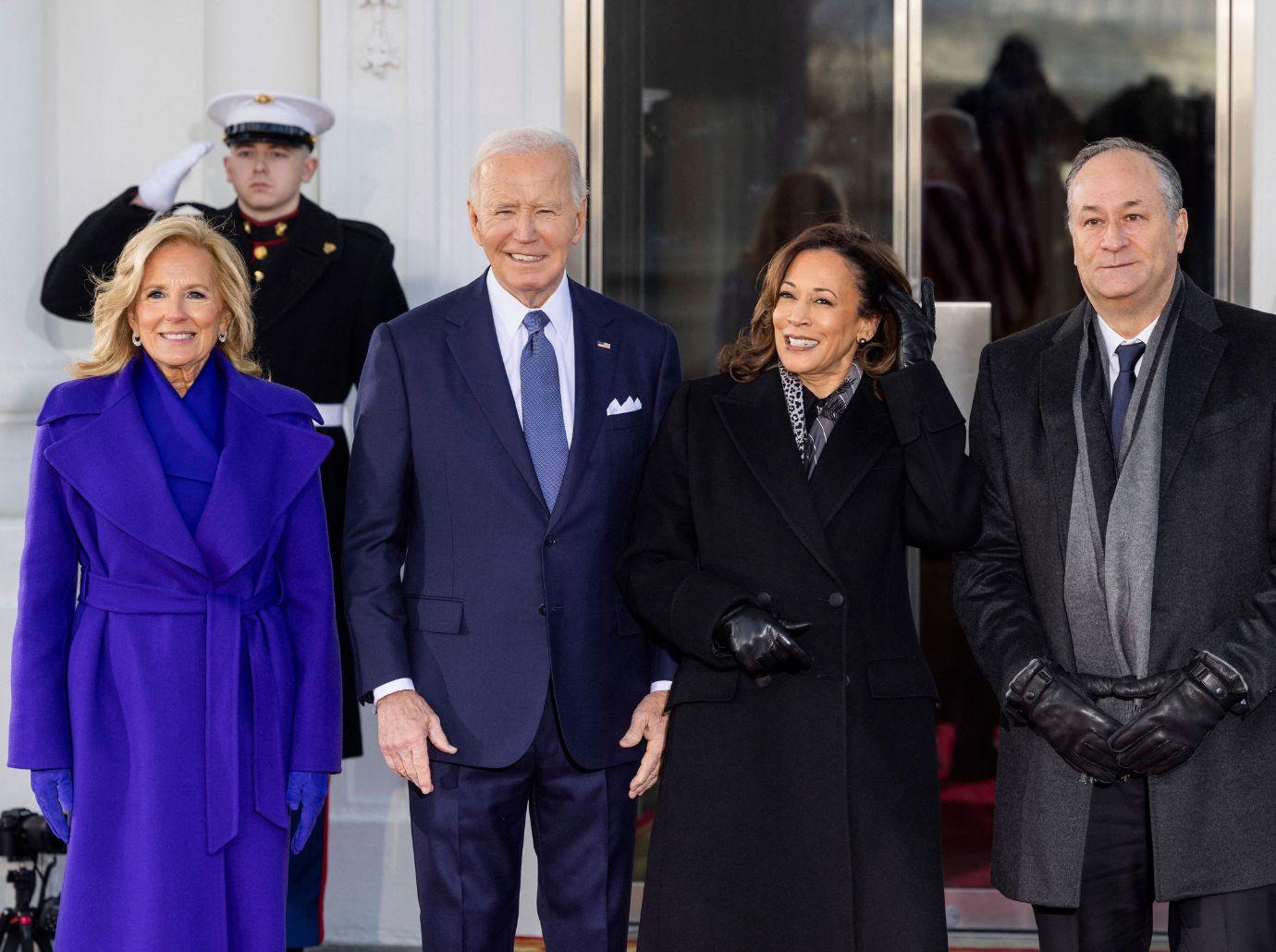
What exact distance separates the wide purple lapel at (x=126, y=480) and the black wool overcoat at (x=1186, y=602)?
1472 mm

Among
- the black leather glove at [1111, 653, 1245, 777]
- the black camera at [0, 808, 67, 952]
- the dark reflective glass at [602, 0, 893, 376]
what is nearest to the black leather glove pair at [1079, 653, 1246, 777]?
the black leather glove at [1111, 653, 1245, 777]

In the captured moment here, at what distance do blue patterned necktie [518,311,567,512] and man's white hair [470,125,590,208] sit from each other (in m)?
0.26

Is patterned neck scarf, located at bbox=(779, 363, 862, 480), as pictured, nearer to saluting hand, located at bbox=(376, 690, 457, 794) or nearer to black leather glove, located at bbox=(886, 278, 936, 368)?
black leather glove, located at bbox=(886, 278, 936, 368)

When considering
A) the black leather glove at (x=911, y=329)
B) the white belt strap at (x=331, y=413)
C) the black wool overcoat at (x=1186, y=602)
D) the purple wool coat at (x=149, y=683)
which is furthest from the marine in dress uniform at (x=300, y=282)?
the black wool overcoat at (x=1186, y=602)

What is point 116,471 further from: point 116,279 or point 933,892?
point 933,892

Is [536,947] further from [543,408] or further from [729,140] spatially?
[729,140]

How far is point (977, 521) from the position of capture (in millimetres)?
2715

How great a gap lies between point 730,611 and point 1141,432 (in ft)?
2.63

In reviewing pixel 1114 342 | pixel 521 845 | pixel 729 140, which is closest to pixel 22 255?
pixel 729 140

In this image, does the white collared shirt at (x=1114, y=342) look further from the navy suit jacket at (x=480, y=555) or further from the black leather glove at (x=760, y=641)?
the navy suit jacket at (x=480, y=555)

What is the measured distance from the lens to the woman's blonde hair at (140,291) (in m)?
2.80

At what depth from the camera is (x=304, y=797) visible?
2.84 meters

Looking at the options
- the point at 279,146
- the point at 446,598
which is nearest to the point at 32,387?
the point at 279,146

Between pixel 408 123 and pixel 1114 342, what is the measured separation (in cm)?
238
